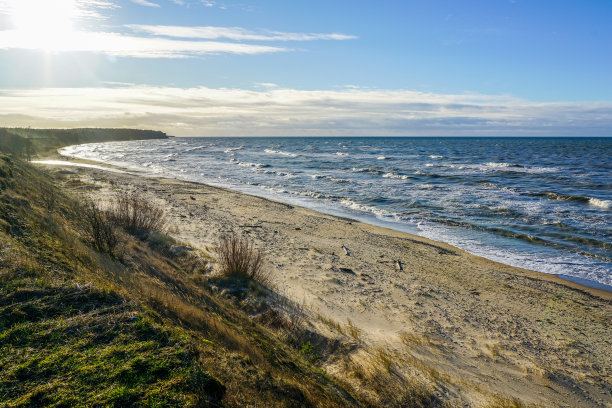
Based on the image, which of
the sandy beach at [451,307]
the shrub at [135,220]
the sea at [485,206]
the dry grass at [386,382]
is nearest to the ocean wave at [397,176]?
the sea at [485,206]

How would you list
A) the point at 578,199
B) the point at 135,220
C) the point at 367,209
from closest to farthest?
the point at 135,220
the point at 367,209
the point at 578,199

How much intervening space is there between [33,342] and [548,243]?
1595 centimetres

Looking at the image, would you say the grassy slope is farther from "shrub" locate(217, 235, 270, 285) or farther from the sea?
the sea

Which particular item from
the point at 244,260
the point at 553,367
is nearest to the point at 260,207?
the point at 244,260

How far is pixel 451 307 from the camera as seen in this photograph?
8.25 m

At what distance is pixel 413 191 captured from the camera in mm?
25625

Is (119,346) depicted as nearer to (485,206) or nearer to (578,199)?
(485,206)

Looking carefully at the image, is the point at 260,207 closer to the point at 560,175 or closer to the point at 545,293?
the point at 545,293

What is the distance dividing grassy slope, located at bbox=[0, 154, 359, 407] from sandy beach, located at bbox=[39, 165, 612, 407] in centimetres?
168

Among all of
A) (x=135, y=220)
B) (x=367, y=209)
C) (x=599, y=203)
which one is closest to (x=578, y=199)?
(x=599, y=203)

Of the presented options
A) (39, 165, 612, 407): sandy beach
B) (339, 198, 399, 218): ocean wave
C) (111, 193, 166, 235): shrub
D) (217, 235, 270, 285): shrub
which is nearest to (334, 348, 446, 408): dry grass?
(39, 165, 612, 407): sandy beach

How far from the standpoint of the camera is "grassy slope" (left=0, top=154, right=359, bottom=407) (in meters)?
2.74

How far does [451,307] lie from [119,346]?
7119mm

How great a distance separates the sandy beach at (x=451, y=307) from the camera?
572 centimetres
